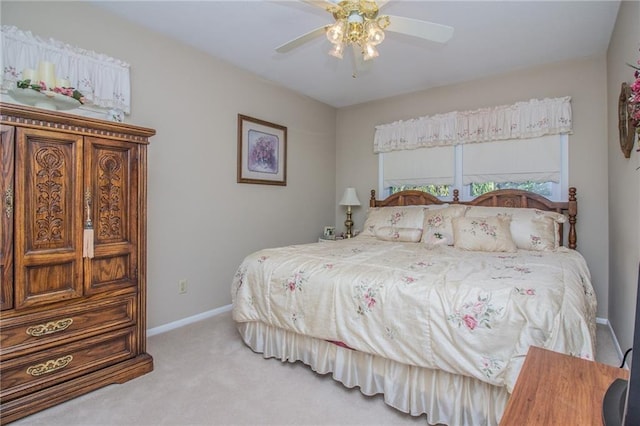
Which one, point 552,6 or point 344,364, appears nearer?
point 344,364

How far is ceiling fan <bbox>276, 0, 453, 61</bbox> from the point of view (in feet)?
6.17

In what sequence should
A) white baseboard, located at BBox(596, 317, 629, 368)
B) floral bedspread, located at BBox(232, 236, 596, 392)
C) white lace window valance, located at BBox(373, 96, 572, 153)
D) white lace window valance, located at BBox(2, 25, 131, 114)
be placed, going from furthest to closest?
1. white lace window valance, located at BBox(373, 96, 572, 153)
2. white baseboard, located at BBox(596, 317, 629, 368)
3. white lace window valance, located at BBox(2, 25, 131, 114)
4. floral bedspread, located at BBox(232, 236, 596, 392)

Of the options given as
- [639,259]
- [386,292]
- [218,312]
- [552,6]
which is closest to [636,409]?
[386,292]

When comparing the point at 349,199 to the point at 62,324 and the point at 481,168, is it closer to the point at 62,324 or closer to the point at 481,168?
the point at 481,168

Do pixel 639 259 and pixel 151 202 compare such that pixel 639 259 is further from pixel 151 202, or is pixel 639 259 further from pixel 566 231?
pixel 151 202

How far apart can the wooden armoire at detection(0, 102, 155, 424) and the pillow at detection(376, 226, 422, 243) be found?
2206 mm

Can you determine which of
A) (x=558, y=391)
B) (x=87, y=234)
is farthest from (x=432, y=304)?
(x=87, y=234)

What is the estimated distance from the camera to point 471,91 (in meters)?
3.76

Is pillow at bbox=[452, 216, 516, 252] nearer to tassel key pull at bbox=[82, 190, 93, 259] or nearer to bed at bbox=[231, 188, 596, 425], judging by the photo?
bed at bbox=[231, 188, 596, 425]

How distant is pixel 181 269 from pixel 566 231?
3.63 meters

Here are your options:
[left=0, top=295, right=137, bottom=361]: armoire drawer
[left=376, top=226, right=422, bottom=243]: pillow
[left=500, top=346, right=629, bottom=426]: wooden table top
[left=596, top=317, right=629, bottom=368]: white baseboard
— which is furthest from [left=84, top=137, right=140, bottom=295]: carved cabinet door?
[left=596, top=317, right=629, bottom=368]: white baseboard

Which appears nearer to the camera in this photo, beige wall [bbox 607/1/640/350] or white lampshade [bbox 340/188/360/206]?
beige wall [bbox 607/1/640/350]

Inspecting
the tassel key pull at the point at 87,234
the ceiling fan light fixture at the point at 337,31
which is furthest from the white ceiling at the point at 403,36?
the tassel key pull at the point at 87,234

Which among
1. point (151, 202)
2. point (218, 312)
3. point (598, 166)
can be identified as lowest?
point (218, 312)
